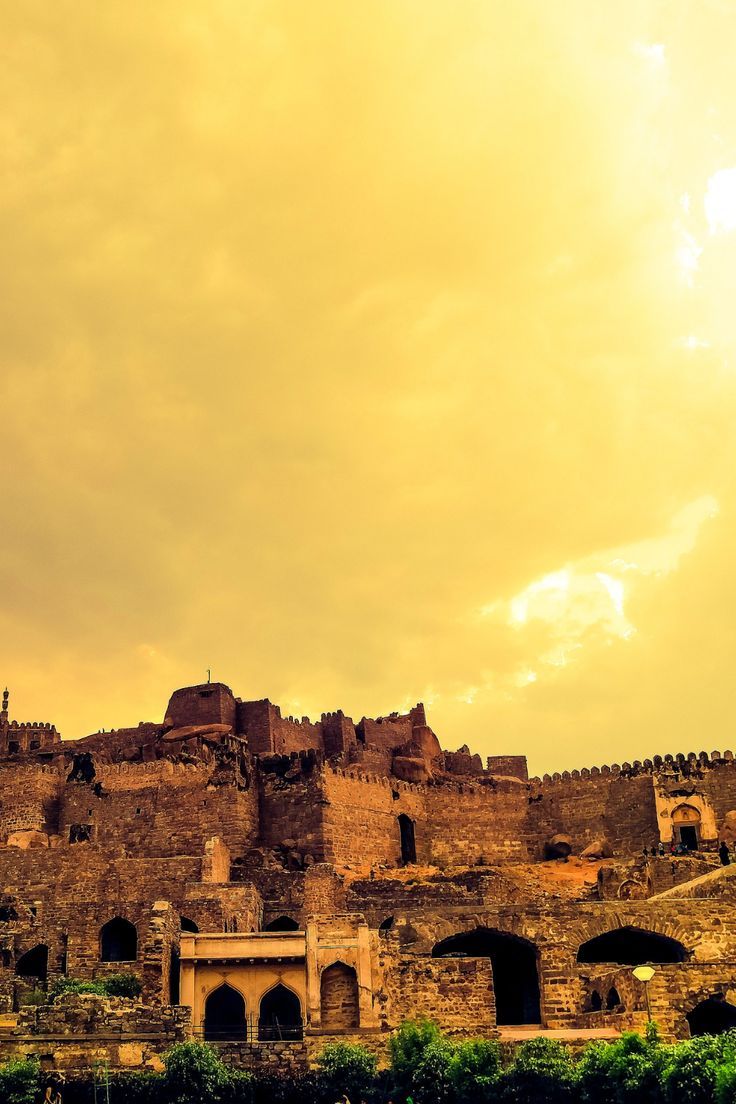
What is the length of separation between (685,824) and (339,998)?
21197 mm

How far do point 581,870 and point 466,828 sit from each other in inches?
220

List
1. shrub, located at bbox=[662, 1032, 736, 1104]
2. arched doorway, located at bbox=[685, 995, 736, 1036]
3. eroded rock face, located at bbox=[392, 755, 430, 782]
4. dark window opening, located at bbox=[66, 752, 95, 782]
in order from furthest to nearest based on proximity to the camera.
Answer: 1. eroded rock face, located at bbox=[392, 755, 430, 782]
2. dark window opening, located at bbox=[66, 752, 95, 782]
3. arched doorway, located at bbox=[685, 995, 736, 1036]
4. shrub, located at bbox=[662, 1032, 736, 1104]

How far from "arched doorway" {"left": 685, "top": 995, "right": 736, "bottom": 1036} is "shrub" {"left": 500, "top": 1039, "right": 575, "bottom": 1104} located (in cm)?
397

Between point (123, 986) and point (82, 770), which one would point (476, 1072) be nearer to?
point (123, 986)

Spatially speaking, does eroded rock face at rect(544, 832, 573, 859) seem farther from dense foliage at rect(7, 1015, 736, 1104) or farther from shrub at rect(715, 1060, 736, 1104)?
shrub at rect(715, 1060, 736, 1104)

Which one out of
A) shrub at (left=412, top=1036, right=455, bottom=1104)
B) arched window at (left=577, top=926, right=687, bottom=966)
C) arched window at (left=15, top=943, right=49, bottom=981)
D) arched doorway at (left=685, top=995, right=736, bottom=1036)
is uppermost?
arched window at (left=15, top=943, right=49, bottom=981)

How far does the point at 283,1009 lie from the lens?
30.8 m

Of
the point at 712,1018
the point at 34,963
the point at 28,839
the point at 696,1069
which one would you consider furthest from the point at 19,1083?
the point at 28,839

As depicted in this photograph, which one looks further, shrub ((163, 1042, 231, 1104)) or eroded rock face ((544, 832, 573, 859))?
eroded rock face ((544, 832, 573, 859))

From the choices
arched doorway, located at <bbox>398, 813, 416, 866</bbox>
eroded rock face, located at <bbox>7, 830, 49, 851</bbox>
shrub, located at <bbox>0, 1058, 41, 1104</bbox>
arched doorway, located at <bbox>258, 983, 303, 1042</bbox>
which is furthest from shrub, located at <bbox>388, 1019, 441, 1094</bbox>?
arched doorway, located at <bbox>398, 813, 416, 866</bbox>

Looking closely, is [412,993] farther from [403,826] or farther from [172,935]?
[403,826]

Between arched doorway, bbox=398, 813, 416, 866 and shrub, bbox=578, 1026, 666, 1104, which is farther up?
arched doorway, bbox=398, 813, 416, 866

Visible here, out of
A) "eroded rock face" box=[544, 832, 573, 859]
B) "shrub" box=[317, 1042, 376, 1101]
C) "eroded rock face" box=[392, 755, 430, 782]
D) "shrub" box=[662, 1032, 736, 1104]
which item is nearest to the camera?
"shrub" box=[662, 1032, 736, 1104]

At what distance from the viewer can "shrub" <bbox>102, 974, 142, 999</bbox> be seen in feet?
97.9
